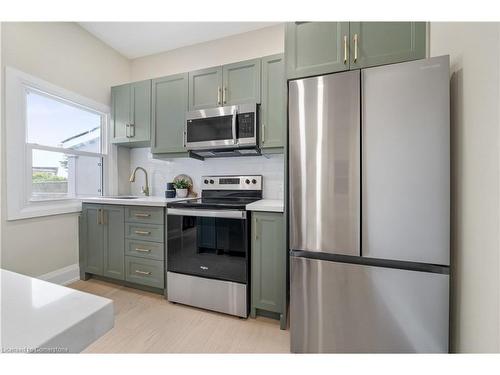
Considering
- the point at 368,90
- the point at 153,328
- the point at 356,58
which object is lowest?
the point at 153,328

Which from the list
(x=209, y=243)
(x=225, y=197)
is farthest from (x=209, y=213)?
(x=225, y=197)

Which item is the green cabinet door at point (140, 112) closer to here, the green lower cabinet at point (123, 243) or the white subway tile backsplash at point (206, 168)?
the white subway tile backsplash at point (206, 168)

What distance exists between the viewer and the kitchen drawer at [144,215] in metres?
1.96

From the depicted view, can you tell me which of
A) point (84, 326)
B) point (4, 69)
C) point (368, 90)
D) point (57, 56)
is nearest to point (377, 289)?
point (368, 90)

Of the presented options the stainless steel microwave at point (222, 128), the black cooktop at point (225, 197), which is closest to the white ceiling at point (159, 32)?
the stainless steel microwave at point (222, 128)

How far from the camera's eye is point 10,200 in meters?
1.75

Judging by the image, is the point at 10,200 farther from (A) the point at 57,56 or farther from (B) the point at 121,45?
(B) the point at 121,45

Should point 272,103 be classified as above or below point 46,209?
above

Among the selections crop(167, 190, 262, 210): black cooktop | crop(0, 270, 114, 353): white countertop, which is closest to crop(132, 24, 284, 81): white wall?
crop(167, 190, 262, 210): black cooktop

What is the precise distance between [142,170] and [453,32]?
300 centimetres

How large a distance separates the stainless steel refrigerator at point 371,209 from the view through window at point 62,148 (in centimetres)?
232

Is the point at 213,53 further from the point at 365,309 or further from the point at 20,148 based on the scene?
the point at 365,309

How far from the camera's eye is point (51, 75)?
2.03m

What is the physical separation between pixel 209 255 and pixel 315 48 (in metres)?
1.67
